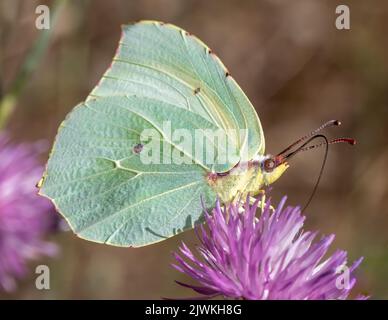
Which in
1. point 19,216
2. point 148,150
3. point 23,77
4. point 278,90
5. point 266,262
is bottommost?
point 266,262

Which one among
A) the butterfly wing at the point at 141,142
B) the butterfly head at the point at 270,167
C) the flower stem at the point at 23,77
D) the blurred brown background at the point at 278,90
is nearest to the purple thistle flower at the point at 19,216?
the flower stem at the point at 23,77

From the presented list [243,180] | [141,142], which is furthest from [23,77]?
[243,180]

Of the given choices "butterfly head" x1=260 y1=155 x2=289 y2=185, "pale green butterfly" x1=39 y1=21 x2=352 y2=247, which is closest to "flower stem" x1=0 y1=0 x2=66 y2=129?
"pale green butterfly" x1=39 y1=21 x2=352 y2=247

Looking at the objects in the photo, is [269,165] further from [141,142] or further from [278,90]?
[278,90]

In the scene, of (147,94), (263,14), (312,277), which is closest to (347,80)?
(263,14)

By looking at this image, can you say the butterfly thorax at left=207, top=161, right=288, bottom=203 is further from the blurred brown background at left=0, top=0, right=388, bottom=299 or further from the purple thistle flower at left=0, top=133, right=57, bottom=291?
the blurred brown background at left=0, top=0, right=388, bottom=299
